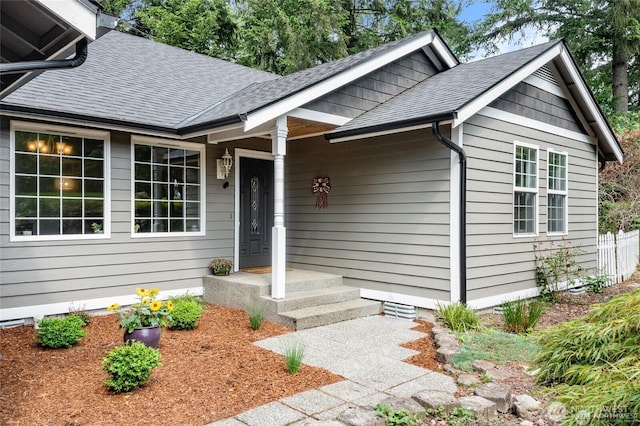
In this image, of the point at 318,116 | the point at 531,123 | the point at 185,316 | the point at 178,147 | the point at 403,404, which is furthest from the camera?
the point at 531,123

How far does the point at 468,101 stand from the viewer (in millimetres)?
5750

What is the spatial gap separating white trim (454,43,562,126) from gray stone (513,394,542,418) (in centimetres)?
334

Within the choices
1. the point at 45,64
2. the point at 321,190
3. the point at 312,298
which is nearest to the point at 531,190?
the point at 321,190

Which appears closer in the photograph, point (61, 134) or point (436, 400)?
point (436, 400)

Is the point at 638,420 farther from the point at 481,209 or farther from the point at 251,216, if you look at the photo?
the point at 251,216

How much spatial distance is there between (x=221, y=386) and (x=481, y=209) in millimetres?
4311

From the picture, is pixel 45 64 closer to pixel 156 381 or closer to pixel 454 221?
pixel 156 381

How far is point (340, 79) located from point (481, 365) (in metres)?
4.39

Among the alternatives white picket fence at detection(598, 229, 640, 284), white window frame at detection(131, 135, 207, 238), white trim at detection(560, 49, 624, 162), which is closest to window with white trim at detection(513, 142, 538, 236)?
white trim at detection(560, 49, 624, 162)

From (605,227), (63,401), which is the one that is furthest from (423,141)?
(605,227)

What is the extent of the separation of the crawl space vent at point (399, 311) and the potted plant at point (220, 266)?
103 inches

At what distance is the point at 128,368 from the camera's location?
3469mm

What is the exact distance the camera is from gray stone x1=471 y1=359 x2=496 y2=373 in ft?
13.5

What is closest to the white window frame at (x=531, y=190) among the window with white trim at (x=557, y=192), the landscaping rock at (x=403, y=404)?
the window with white trim at (x=557, y=192)
